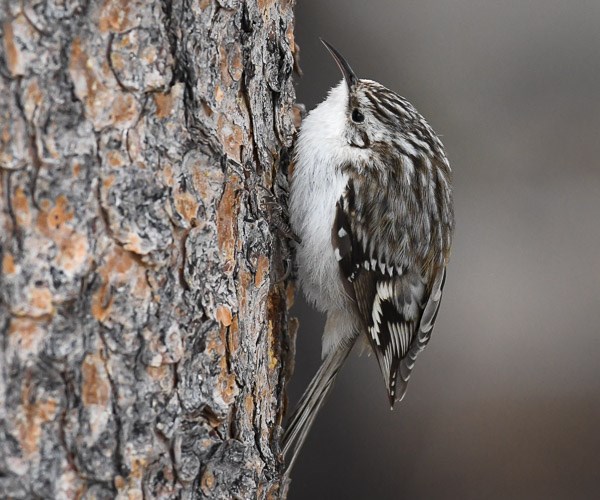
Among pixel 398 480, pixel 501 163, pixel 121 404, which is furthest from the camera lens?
pixel 501 163

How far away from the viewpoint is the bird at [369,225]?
242 cm

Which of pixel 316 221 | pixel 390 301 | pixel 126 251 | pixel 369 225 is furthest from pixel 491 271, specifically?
pixel 126 251

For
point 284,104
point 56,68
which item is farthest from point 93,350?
point 284,104

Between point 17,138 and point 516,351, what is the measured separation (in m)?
3.05

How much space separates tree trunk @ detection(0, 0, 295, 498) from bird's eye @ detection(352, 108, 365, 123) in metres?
0.73

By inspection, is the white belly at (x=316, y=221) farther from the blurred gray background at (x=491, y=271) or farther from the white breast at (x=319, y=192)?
the blurred gray background at (x=491, y=271)

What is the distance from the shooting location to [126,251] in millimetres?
1566

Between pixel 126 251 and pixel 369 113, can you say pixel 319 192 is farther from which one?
pixel 126 251

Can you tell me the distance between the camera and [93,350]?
5.04 feet

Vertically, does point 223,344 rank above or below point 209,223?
below

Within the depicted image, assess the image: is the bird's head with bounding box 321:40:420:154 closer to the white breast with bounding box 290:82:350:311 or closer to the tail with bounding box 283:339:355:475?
the white breast with bounding box 290:82:350:311

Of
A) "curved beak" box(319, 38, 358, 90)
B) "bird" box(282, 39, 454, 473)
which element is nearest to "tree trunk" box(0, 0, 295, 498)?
"bird" box(282, 39, 454, 473)

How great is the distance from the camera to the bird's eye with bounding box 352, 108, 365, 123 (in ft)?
8.40

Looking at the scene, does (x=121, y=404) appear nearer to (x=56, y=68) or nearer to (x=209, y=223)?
(x=209, y=223)
